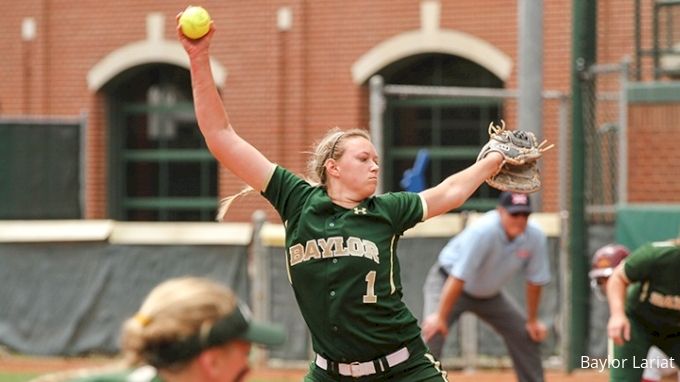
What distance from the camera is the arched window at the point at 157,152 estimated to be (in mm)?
19875

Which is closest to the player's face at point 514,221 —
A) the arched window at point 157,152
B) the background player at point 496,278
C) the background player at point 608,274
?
the background player at point 496,278

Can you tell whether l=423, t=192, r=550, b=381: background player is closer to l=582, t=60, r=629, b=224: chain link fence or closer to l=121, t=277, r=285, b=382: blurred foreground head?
l=582, t=60, r=629, b=224: chain link fence

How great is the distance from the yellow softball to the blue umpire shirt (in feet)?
13.8

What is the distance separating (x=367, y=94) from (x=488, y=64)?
199 cm

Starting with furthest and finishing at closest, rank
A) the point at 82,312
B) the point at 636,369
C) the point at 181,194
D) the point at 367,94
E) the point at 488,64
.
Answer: the point at 181,194, the point at 367,94, the point at 488,64, the point at 82,312, the point at 636,369

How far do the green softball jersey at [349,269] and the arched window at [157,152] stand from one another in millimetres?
14193

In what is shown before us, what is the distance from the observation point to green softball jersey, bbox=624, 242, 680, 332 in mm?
7023

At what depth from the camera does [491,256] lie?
9344 millimetres

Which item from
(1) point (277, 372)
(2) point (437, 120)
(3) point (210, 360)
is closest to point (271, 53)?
(2) point (437, 120)

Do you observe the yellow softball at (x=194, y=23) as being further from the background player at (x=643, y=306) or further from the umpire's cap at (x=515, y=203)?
the umpire's cap at (x=515, y=203)

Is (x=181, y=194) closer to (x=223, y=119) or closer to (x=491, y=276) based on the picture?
(x=491, y=276)

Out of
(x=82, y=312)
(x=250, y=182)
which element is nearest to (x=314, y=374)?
(x=250, y=182)

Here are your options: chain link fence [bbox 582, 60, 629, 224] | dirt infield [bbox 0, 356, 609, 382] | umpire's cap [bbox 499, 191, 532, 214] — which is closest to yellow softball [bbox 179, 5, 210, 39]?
umpire's cap [bbox 499, 191, 532, 214]

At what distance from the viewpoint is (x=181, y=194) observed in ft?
65.6
